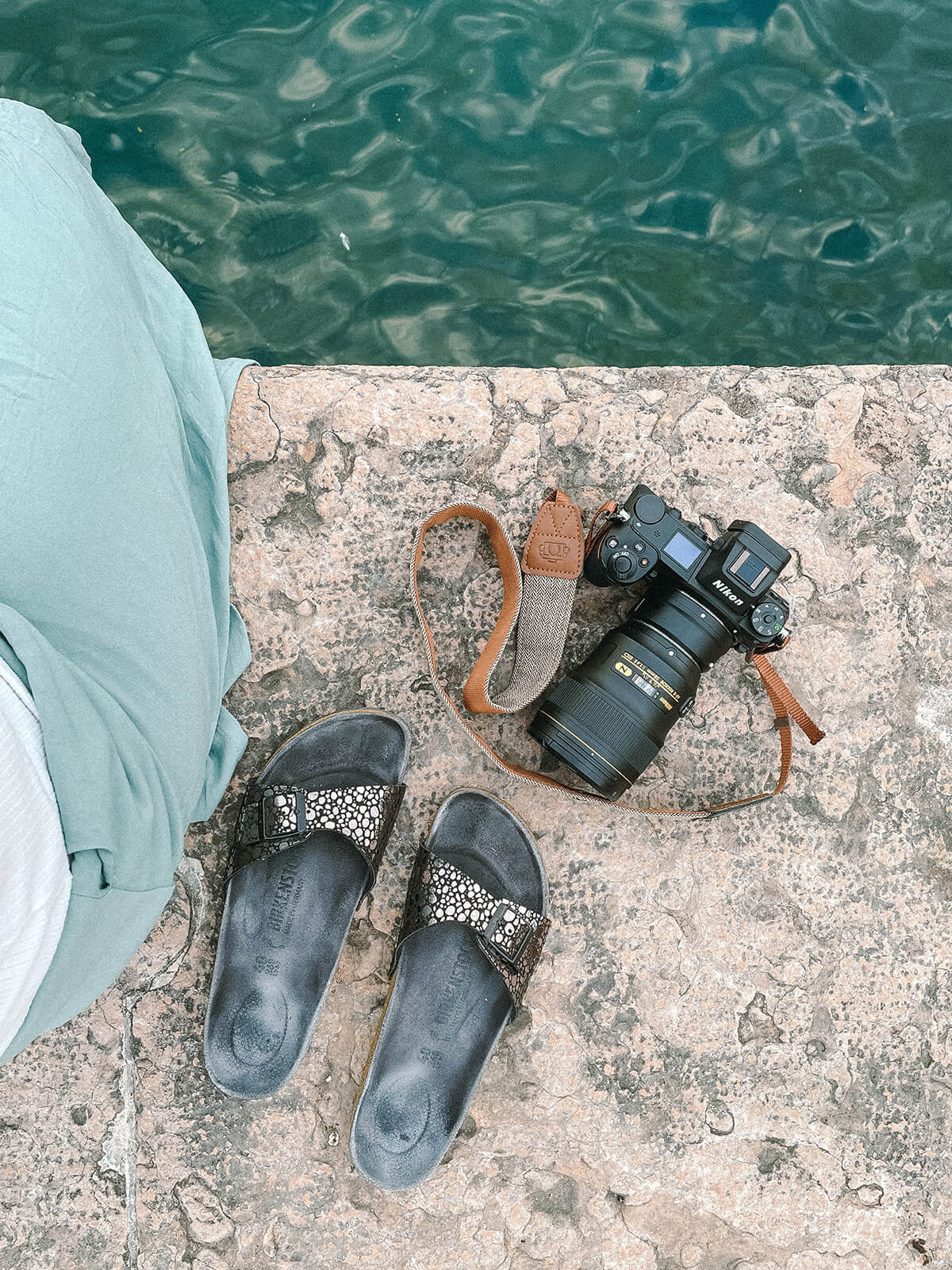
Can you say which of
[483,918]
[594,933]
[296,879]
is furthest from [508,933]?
[296,879]

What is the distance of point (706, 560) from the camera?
1.37 meters

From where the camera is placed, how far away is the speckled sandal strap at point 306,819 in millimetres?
1475

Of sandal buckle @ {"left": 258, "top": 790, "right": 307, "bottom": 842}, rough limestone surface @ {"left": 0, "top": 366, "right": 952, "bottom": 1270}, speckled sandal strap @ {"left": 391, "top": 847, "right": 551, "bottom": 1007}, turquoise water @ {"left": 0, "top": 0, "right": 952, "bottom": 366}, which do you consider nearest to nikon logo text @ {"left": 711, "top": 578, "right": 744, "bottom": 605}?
rough limestone surface @ {"left": 0, "top": 366, "right": 952, "bottom": 1270}

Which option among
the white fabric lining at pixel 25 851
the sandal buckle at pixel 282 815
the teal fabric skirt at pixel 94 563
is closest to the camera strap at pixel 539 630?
the sandal buckle at pixel 282 815

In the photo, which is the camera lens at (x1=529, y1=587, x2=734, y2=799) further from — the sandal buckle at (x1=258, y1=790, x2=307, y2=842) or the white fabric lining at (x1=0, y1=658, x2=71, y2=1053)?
the white fabric lining at (x1=0, y1=658, x2=71, y2=1053)

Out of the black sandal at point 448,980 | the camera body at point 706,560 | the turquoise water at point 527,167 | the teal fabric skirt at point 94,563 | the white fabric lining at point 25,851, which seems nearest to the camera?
the white fabric lining at point 25,851

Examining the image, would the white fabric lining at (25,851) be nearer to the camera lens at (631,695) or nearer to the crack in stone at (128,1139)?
the crack in stone at (128,1139)

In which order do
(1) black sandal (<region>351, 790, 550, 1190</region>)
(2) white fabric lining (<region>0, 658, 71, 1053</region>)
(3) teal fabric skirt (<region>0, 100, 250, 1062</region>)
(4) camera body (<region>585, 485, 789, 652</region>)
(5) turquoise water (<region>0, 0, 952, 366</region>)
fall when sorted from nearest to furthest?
(2) white fabric lining (<region>0, 658, 71, 1053</region>)
(3) teal fabric skirt (<region>0, 100, 250, 1062</region>)
(4) camera body (<region>585, 485, 789, 652</region>)
(1) black sandal (<region>351, 790, 550, 1190</region>)
(5) turquoise water (<region>0, 0, 952, 366</region>)

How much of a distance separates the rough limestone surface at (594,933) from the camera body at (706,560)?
0.21 m

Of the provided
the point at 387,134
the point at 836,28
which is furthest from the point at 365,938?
the point at 836,28

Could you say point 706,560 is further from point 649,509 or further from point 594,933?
point 594,933

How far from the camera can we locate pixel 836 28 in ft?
6.58

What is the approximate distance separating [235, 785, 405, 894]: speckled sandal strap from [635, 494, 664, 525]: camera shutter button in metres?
0.64

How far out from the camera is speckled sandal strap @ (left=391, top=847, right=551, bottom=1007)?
57.5 inches
